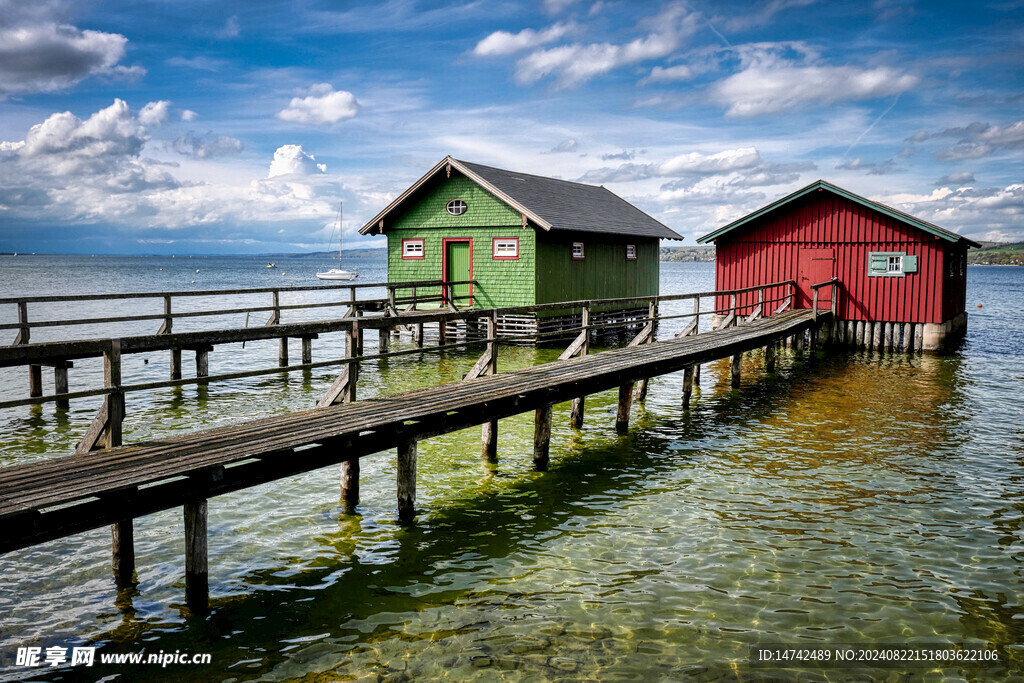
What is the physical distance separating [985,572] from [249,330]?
938cm

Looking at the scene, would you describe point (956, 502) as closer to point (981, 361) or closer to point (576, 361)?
point (576, 361)

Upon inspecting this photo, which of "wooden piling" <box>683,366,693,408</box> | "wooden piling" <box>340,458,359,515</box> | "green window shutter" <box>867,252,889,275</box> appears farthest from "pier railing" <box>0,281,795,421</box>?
"green window shutter" <box>867,252,889,275</box>

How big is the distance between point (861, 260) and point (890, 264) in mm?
849

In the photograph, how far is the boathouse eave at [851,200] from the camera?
2178cm

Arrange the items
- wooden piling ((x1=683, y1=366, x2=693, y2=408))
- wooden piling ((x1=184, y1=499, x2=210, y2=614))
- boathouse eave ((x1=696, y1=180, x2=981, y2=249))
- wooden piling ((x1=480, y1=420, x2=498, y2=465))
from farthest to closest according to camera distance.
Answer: boathouse eave ((x1=696, y1=180, x2=981, y2=249)) < wooden piling ((x1=683, y1=366, x2=693, y2=408)) < wooden piling ((x1=480, y1=420, x2=498, y2=465)) < wooden piling ((x1=184, y1=499, x2=210, y2=614))

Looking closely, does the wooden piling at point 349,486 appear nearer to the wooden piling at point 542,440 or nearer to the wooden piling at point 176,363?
the wooden piling at point 542,440

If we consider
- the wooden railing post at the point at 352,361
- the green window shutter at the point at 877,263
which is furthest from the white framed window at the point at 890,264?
the wooden railing post at the point at 352,361

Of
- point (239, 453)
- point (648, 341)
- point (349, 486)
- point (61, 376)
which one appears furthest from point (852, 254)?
point (61, 376)

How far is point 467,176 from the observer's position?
2472 cm

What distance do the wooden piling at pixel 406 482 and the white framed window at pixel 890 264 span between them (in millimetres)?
19925

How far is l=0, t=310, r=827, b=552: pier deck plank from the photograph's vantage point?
563 centimetres

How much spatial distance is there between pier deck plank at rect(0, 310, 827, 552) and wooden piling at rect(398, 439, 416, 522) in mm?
147

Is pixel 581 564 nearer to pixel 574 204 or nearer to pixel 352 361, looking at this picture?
pixel 352 361

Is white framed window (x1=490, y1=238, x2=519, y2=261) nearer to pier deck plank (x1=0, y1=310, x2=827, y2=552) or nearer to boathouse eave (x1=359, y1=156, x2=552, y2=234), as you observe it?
boathouse eave (x1=359, y1=156, x2=552, y2=234)
